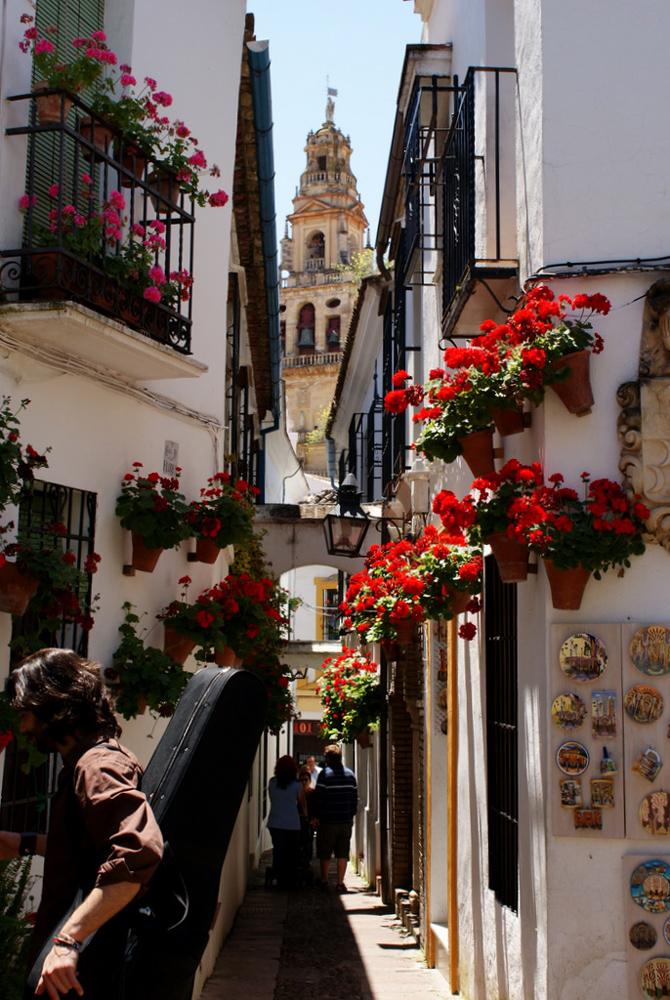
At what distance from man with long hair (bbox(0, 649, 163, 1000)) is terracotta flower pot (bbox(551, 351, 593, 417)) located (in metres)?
3.01

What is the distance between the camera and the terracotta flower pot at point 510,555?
247 inches

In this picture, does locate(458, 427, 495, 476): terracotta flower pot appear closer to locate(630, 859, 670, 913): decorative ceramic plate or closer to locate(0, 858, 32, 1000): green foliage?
locate(630, 859, 670, 913): decorative ceramic plate

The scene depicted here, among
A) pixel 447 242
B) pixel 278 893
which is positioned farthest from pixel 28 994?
pixel 278 893

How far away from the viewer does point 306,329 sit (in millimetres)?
81000

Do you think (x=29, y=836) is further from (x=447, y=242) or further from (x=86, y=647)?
(x=447, y=242)

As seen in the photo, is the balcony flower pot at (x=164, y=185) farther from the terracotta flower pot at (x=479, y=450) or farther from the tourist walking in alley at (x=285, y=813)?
the tourist walking in alley at (x=285, y=813)

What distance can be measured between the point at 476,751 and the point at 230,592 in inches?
76.2

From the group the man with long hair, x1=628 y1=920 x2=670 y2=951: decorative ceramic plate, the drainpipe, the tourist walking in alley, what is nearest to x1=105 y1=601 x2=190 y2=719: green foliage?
x1=628 y1=920 x2=670 y2=951: decorative ceramic plate

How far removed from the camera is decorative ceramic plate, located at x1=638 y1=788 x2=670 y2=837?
5.98 meters

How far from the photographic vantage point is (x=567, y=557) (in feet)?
19.2

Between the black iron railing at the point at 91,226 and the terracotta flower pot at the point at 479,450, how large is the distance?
204 cm

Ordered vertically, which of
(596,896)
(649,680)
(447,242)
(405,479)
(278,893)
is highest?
(447,242)

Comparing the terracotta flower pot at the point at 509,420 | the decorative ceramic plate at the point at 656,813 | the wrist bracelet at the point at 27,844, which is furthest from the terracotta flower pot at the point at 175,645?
the wrist bracelet at the point at 27,844

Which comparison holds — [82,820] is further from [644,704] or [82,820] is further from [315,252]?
[315,252]
